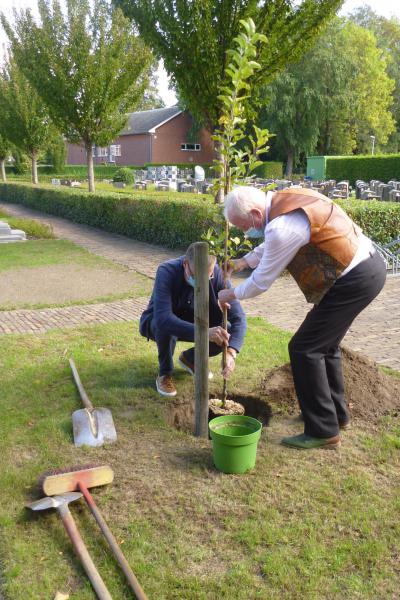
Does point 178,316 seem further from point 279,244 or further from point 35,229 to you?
point 35,229

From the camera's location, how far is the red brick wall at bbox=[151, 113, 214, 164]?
166 feet

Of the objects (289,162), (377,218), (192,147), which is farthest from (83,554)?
(192,147)

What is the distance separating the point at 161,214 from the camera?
491 inches

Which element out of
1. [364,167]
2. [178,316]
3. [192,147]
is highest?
[192,147]

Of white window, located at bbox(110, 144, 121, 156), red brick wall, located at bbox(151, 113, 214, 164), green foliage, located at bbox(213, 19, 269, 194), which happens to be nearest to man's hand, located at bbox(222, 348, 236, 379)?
green foliage, located at bbox(213, 19, 269, 194)

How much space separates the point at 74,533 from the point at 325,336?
175 cm

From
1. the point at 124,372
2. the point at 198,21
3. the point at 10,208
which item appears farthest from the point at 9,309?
the point at 10,208

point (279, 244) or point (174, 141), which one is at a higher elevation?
point (174, 141)

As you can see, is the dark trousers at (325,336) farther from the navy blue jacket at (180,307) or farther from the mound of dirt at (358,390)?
the navy blue jacket at (180,307)

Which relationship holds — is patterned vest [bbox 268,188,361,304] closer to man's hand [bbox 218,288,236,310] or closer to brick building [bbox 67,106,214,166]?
man's hand [bbox 218,288,236,310]

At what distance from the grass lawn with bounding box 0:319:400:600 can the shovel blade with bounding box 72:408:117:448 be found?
6 cm

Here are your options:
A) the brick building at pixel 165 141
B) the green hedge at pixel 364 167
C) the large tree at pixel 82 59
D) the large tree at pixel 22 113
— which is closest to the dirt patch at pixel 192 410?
the large tree at pixel 82 59

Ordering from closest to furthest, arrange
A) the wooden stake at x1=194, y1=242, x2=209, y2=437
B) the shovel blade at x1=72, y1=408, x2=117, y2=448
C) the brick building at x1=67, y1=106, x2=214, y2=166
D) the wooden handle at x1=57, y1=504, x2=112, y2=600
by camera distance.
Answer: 1. the wooden handle at x1=57, y1=504, x2=112, y2=600
2. the wooden stake at x1=194, y1=242, x2=209, y2=437
3. the shovel blade at x1=72, y1=408, x2=117, y2=448
4. the brick building at x1=67, y1=106, x2=214, y2=166

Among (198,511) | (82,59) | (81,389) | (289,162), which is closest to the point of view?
(198,511)
